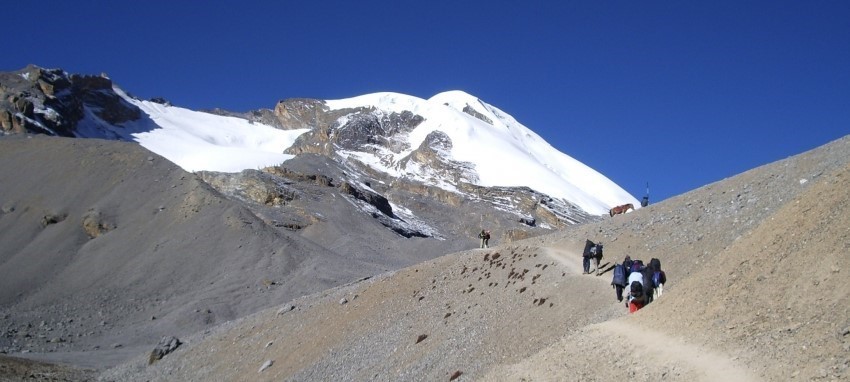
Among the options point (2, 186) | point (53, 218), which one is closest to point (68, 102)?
point (2, 186)

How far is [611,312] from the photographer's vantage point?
63.8 ft

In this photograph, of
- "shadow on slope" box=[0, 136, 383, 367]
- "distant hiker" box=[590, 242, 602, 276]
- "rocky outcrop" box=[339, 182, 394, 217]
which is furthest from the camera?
"rocky outcrop" box=[339, 182, 394, 217]

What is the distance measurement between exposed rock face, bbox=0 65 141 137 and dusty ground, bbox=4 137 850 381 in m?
99.2

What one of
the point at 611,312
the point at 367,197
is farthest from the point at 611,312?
the point at 367,197

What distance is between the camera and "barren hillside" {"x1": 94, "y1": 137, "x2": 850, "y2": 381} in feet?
40.0

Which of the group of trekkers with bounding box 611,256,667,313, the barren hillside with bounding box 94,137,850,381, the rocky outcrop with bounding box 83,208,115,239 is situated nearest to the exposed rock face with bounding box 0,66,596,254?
the rocky outcrop with bounding box 83,208,115,239

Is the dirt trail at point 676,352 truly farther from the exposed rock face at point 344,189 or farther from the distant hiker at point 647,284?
the exposed rock face at point 344,189

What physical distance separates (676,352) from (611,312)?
20.5ft

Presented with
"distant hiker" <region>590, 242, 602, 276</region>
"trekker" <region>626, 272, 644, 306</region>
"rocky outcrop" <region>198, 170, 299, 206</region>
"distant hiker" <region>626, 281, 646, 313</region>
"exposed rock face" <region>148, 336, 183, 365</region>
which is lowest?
"exposed rock face" <region>148, 336, 183, 365</region>

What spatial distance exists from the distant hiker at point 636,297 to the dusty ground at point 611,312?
66 centimetres

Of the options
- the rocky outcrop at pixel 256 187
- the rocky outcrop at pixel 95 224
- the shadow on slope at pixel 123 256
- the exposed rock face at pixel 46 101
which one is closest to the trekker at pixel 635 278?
the shadow on slope at pixel 123 256

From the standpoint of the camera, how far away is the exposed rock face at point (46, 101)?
12212 cm

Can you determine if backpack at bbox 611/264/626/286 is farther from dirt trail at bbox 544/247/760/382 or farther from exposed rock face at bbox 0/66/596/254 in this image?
exposed rock face at bbox 0/66/596/254

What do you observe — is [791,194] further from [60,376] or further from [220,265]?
[220,265]
